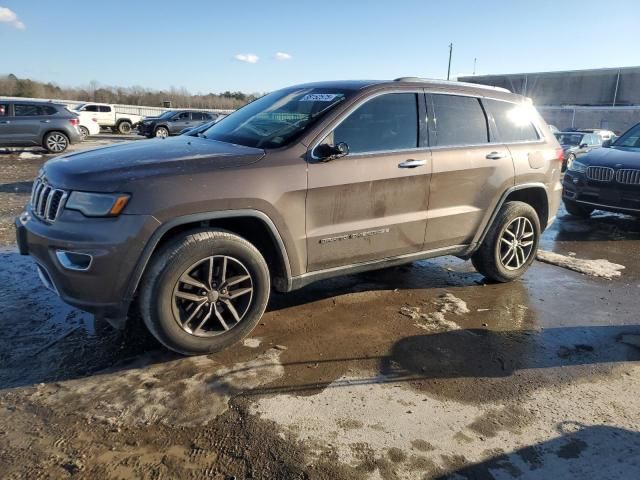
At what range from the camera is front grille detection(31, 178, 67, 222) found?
3102 millimetres

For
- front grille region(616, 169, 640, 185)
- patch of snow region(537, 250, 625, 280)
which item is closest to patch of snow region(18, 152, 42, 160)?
patch of snow region(537, 250, 625, 280)

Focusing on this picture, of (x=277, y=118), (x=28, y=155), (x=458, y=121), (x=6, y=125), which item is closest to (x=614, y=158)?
(x=458, y=121)

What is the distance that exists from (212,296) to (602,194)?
6778 mm

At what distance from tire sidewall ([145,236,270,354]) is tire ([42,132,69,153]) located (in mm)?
14692

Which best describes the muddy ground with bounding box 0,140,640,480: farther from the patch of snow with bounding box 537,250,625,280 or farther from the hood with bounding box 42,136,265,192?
the hood with bounding box 42,136,265,192

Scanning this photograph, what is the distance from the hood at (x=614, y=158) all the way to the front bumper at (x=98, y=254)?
719 cm

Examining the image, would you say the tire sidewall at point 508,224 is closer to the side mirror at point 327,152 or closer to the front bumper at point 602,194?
the side mirror at point 327,152

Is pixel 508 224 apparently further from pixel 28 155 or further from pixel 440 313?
pixel 28 155

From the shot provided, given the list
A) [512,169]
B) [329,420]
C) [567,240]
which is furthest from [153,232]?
[567,240]

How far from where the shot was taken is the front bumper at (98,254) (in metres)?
2.96

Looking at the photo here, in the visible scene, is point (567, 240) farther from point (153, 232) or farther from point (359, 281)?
point (153, 232)

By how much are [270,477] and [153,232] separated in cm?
159

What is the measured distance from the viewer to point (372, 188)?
151 inches

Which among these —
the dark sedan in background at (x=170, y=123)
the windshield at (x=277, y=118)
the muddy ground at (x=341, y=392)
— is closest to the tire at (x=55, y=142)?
the dark sedan in background at (x=170, y=123)
